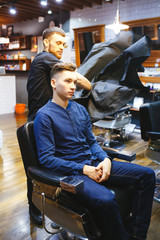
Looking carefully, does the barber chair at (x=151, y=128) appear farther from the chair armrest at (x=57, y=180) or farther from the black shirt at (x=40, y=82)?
the chair armrest at (x=57, y=180)

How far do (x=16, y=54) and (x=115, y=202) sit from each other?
8759mm

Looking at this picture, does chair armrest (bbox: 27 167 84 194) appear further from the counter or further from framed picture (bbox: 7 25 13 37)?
framed picture (bbox: 7 25 13 37)

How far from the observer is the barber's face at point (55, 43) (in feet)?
6.16

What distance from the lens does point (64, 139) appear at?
63.0 inches

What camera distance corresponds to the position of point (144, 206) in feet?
4.94

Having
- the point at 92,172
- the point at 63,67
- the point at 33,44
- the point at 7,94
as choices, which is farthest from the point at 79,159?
the point at 33,44

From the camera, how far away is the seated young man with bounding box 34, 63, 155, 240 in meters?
Answer: 1.48

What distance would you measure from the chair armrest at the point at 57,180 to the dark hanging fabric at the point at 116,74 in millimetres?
1153

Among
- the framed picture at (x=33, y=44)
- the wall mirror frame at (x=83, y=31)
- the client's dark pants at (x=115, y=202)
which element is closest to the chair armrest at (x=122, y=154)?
the client's dark pants at (x=115, y=202)

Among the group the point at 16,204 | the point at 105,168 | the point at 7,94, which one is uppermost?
the point at 7,94

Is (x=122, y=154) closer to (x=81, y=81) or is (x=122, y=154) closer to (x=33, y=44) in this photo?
(x=81, y=81)

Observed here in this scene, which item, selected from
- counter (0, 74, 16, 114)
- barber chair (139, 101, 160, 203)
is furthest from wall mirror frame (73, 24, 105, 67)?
barber chair (139, 101, 160, 203)

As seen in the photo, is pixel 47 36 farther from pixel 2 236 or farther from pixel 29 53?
pixel 29 53

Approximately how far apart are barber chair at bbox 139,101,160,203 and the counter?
543cm
